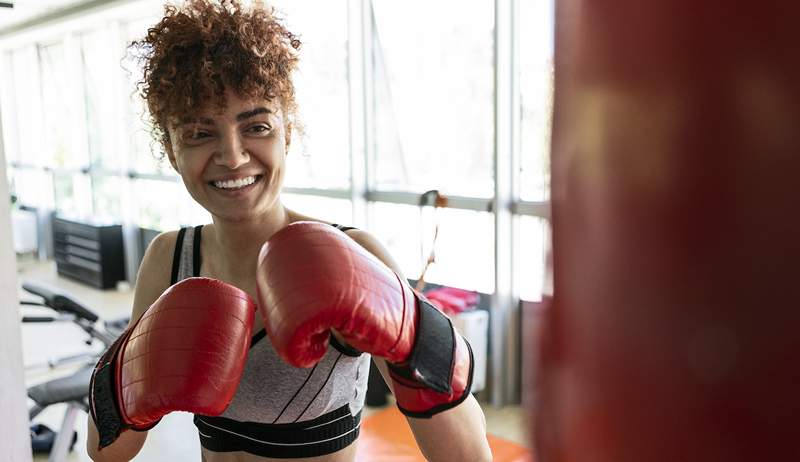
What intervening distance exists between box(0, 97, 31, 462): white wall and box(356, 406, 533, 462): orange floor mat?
1.23 m

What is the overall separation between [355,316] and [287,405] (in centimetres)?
42

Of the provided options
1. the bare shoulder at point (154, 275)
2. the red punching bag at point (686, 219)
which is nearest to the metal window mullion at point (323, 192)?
the bare shoulder at point (154, 275)

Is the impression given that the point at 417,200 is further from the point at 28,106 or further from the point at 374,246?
the point at 28,106

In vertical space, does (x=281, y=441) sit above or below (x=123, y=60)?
A: below

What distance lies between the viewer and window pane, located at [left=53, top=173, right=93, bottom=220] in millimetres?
8016

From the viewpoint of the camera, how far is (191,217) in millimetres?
6629

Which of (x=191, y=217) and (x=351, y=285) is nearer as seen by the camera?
(x=351, y=285)

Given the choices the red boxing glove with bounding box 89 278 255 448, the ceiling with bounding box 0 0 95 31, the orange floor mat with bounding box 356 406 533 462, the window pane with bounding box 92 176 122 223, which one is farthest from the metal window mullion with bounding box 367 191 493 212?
the ceiling with bounding box 0 0 95 31

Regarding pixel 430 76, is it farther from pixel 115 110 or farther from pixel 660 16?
pixel 660 16

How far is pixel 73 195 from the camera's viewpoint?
331 inches

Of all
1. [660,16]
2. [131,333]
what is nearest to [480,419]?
[131,333]

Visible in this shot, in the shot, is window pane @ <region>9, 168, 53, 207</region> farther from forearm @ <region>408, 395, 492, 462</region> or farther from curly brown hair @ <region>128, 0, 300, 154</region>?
forearm @ <region>408, 395, 492, 462</region>

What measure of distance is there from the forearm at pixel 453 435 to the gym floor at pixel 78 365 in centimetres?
133

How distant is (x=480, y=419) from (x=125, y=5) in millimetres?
6274
